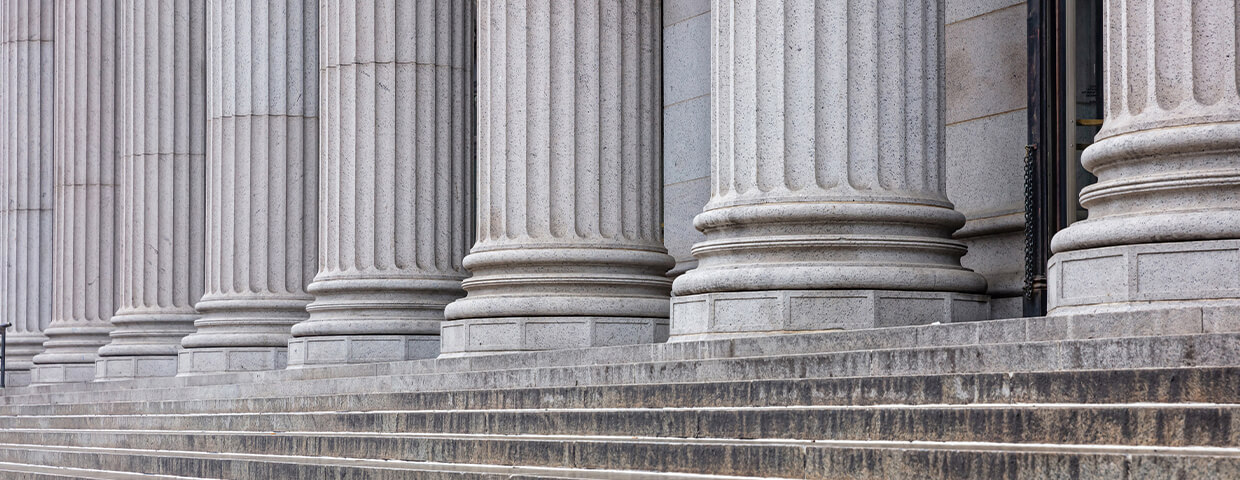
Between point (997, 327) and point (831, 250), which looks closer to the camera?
point (997, 327)

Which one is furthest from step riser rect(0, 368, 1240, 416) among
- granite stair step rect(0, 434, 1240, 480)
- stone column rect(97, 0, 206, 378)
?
stone column rect(97, 0, 206, 378)

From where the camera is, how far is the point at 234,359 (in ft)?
110

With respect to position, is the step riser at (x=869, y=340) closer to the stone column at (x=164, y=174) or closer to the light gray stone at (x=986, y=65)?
the light gray stone at (x=986, y=65)

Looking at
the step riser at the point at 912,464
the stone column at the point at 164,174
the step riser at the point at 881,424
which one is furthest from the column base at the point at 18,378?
the step riser at the point at 912,464

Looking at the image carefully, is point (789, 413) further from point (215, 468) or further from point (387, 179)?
point (387, 179)

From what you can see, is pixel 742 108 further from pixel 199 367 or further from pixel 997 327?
pixel 199 367

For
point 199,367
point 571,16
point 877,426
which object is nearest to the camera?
point 877,426

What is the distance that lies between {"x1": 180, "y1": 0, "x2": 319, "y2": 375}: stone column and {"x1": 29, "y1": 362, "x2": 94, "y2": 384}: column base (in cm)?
1083

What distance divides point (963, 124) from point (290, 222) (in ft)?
46.4

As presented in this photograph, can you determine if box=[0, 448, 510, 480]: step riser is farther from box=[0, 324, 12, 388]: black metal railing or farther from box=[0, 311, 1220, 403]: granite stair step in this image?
box=[0, 324, 12, 388]: black metal railing

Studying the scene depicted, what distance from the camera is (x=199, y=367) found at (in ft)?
112

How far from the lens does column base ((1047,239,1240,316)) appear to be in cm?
1338

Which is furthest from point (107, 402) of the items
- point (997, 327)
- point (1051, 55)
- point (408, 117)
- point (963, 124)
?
point (997, 327)

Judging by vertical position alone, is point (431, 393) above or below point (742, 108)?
below
